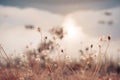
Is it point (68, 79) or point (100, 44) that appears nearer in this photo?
point (100, 44)

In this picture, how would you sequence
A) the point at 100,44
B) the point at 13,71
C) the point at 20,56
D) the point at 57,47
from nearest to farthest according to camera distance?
1. the point at 100,44
2. the point at 57,47
3. the point at 13,71
4. the point at 20,56

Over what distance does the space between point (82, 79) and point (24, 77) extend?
129cm

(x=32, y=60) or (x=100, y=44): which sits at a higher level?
(x=100, y=44)

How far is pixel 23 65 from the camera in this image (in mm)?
9164

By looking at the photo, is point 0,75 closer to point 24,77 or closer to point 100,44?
point 24,77

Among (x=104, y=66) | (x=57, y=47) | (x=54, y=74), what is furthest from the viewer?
(x=104, y=66)

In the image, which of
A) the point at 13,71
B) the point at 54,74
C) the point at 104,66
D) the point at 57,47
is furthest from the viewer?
the point at 104,66

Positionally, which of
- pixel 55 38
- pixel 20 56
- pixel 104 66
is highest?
pixel 55 38

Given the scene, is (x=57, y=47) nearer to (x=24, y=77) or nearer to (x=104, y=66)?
(x=24, y=77)

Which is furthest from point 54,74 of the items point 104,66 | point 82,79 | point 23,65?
point 104,66

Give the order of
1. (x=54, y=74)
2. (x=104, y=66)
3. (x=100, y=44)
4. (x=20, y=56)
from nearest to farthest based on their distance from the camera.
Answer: (x=100, y=44)
(x=54, y=74)
(x=20, y=56)
(x=104, y=66)

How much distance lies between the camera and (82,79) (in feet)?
27.1

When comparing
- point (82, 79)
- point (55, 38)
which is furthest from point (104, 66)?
point (55, 38)

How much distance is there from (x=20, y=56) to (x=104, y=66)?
373cm
